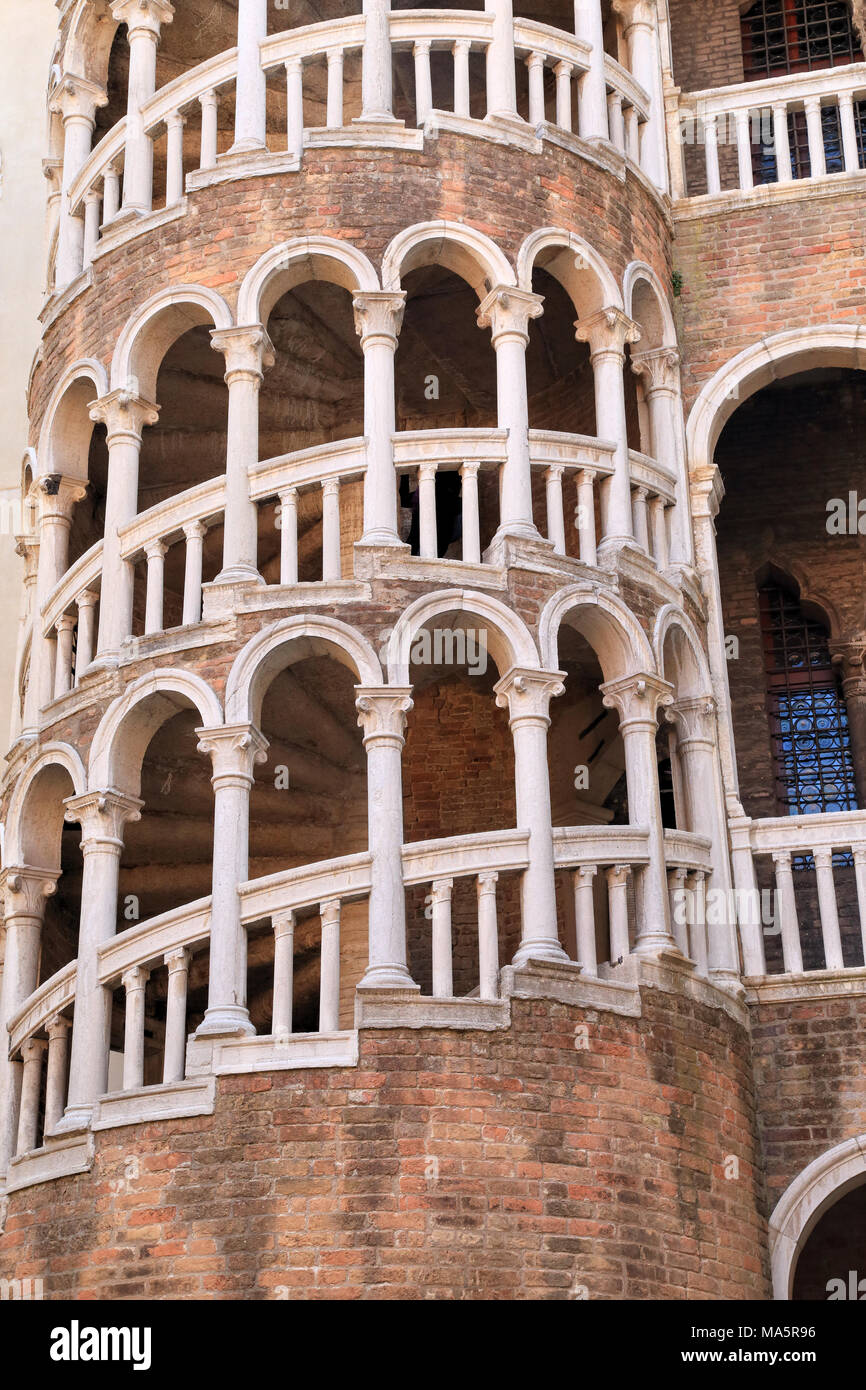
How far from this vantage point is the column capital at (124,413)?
520 inches

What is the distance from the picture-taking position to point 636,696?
12602mm

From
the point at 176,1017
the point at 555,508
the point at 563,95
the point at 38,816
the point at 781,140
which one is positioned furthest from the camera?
the point at 781,140

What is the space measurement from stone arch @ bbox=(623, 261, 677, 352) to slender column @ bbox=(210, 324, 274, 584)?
2.89m

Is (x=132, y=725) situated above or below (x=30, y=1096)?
above

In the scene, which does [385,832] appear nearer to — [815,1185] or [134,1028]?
[134,1028]

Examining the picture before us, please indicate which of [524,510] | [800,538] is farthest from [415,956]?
[800,538]

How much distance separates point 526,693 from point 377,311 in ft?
9.00

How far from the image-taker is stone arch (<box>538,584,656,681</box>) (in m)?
12.5

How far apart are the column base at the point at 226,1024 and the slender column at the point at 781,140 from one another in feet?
26.0

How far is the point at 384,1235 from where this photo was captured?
33.8 ft

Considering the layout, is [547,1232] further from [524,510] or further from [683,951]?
[524,510]

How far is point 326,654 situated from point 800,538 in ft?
16.5

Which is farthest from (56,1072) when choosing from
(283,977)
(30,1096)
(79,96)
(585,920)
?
(79,96)
